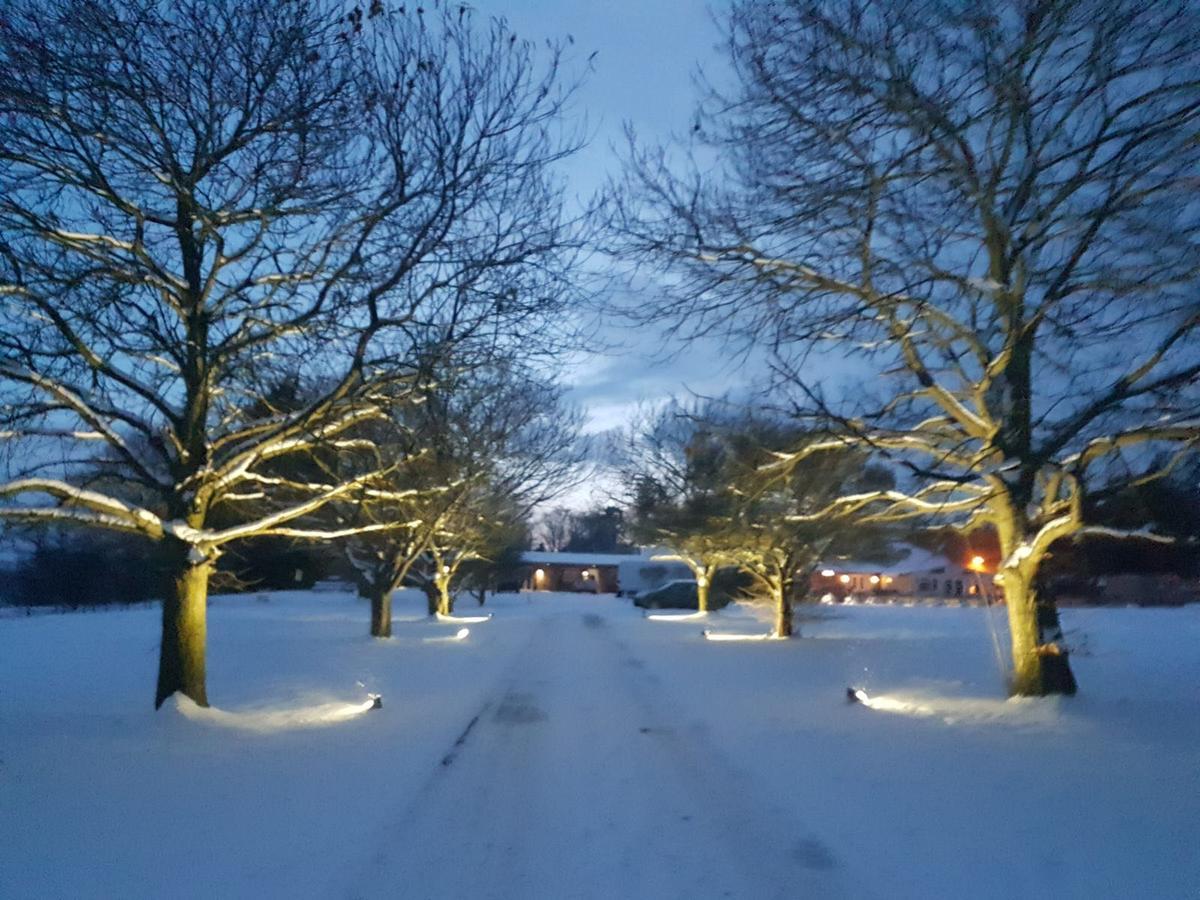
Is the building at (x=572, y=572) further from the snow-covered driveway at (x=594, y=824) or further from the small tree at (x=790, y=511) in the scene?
the snow-covered driveway at (x=594, y=824)

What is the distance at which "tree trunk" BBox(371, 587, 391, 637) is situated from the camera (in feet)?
99.6

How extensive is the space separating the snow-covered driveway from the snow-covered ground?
30 mm

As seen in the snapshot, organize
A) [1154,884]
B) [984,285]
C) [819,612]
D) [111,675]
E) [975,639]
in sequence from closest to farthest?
[1154,884]
[984,285]
[111,675]
[975,639]
[819,612]

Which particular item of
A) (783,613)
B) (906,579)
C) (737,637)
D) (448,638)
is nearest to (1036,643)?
(783,613)

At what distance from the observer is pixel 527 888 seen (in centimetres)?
639

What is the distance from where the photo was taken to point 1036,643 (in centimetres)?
1349

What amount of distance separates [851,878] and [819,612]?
111ft

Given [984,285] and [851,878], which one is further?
[984,285]

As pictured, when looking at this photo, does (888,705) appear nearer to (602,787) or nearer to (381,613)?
(602,787)

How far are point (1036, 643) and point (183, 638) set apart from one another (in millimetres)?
10929

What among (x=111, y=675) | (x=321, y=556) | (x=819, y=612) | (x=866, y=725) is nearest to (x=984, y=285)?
(x=866, y=725)

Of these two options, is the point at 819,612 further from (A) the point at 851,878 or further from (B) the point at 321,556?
(A) the point at 851,878

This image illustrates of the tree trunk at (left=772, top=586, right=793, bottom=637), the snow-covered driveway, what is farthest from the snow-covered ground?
the tree trunk at (left=772, top=586, right=793, bottom=637)

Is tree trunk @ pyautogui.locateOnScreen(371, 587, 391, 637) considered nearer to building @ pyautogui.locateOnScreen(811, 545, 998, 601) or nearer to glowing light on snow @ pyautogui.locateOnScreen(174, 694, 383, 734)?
glowing light on snow @ pyautogui.locateOnScreen(174, 694, 383, 734)
